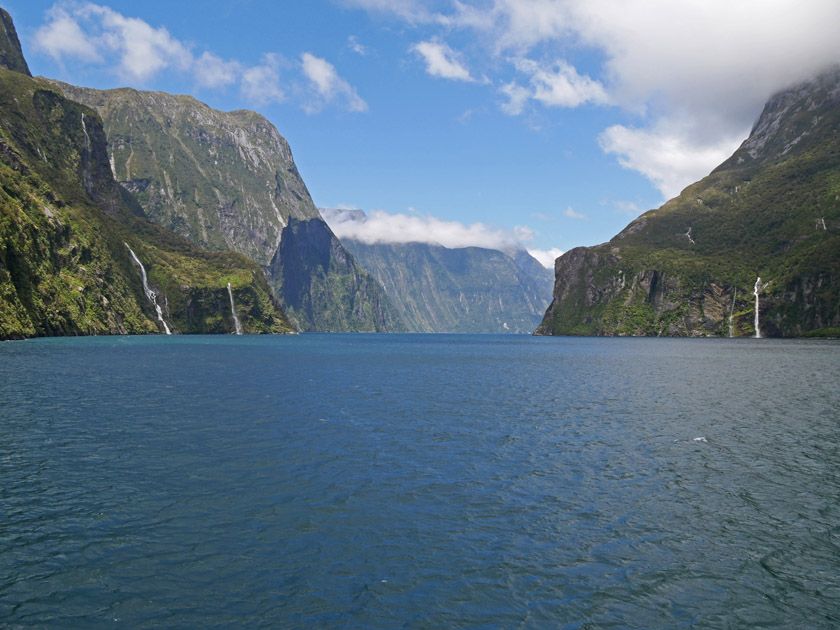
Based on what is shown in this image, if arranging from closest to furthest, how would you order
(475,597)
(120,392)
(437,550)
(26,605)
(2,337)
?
1. (26,605)
2. (475,597)
3. (437,550)
4. (120,392)
5. (2,337)

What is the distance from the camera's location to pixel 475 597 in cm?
1670

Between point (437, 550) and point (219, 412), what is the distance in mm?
34352

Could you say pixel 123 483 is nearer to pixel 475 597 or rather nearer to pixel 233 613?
pixel 233 613

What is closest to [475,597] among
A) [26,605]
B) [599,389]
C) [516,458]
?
[26,605]

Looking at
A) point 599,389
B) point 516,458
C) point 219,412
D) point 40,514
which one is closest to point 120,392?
point 219,412

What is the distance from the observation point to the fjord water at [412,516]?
1611cm

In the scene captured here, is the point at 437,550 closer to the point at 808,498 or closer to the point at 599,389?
the point at 808,498

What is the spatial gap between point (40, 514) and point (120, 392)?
132ft

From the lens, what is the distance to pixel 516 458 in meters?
34.2

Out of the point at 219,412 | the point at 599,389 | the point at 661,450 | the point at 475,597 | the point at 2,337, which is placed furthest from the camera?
the point at 2,337

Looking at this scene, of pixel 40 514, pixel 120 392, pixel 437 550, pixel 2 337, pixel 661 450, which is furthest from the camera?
pixel 2 337

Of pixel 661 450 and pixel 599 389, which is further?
pixel 599 389

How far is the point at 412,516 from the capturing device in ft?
78.1

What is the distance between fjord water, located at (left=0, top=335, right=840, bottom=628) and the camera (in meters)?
16.1
